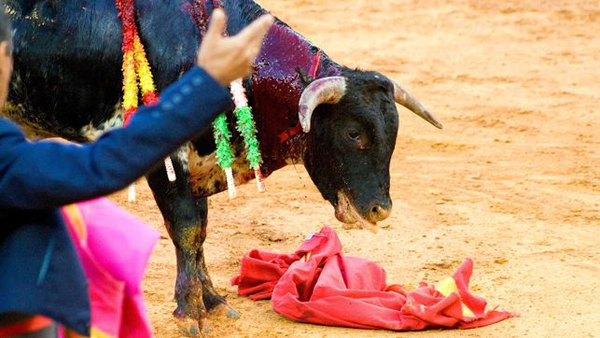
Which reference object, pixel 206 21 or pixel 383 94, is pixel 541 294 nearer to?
pixel 383 94

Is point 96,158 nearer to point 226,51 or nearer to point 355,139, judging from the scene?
point 226,51

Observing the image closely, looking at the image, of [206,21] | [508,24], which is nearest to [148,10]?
[206,21]

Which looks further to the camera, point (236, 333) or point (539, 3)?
point (539, 3)

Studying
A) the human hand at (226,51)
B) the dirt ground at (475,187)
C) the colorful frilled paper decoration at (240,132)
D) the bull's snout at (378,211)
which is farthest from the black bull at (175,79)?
the human hand at (226,51)

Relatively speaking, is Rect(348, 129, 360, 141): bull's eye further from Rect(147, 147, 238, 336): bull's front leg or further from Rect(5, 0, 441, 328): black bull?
Rect(147, 147, 238, 336): bull's front leg

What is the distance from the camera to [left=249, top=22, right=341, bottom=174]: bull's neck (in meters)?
5.61

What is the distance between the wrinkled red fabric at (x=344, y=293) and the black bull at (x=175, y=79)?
1.38ft

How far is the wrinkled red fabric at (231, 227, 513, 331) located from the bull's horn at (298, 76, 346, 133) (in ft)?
2.98

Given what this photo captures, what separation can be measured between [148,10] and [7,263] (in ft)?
10.9

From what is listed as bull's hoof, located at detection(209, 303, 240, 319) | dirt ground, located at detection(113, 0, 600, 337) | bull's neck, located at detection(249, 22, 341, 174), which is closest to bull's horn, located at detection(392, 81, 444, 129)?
bull's neck, located at detection(249, 22, 341, 174)

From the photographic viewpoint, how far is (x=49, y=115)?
18.3 ft

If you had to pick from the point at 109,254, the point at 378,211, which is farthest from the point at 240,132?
the point at 109,254

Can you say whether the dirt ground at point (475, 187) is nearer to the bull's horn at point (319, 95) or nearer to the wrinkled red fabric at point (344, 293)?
the wrinkled red fabric at point (344, 293)

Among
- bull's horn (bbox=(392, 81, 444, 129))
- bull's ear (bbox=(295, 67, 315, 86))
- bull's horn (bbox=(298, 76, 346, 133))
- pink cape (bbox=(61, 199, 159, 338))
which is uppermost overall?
bull's ear (bbox=(295, 67, 315, 86))
